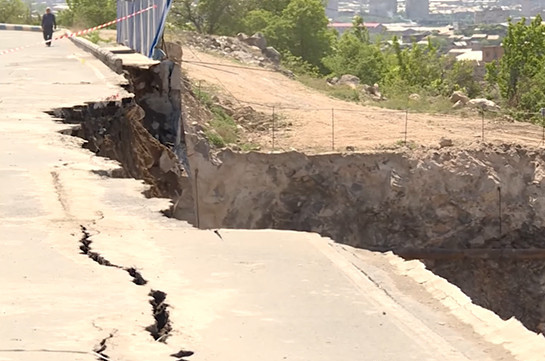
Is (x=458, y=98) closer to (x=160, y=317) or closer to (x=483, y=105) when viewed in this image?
(x=483, y=105)

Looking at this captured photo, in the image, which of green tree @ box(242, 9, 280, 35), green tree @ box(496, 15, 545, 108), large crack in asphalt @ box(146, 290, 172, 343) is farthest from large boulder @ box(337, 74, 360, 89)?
large crack in asphalt @ box(146, 290, 172, 343)

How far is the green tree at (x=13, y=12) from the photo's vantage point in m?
48.3

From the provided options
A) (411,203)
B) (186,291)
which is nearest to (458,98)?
(411,203)

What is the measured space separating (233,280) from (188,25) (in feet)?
154

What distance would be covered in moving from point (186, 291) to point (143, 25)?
47.5 feet

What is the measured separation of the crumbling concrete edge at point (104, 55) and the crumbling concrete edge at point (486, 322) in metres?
11.5

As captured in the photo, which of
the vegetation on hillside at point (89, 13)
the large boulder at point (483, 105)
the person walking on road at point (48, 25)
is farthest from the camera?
the vegetation on hillside at point (89, 13)

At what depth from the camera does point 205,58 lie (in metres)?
36.6

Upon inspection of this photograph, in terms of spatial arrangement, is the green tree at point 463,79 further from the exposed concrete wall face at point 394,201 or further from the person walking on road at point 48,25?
the exposed concrete wall face at point 394,201

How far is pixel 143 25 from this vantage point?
2045 cm

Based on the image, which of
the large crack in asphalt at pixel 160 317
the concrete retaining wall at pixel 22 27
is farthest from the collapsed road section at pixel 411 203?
the large crack in asphalt at pixel 160 317

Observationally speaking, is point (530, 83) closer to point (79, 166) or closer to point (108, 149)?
point (108, 149)

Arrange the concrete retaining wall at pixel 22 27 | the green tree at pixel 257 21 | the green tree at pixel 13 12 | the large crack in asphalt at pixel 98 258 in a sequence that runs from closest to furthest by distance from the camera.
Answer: the large crack in asphalt at pixel 98 258 → the concrete retaining wall at pixel 22 27 → the green tree at pixel 13 12 → the green tree at pixel 257 21

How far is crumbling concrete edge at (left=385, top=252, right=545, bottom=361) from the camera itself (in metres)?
5.53
